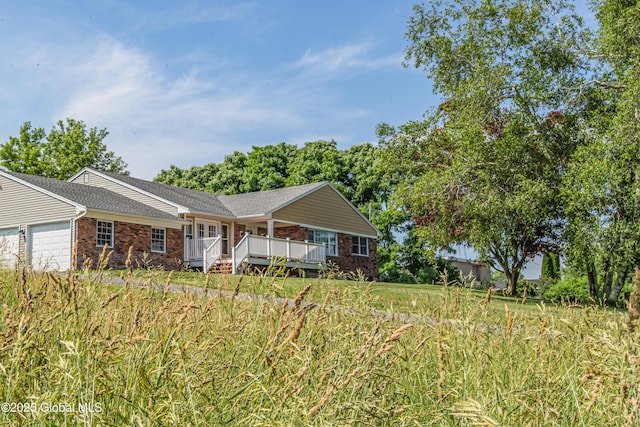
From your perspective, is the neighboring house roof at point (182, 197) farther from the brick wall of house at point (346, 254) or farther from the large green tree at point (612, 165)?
the large green tree at point (612, 165)

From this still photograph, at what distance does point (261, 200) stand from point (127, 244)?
784cm

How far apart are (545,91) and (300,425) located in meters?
17.5

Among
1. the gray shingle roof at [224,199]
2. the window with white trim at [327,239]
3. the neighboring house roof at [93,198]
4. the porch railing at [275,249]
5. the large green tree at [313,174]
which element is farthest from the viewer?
the large green tree at [313,174]

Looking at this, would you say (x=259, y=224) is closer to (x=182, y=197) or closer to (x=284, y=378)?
(x=182, y=197)

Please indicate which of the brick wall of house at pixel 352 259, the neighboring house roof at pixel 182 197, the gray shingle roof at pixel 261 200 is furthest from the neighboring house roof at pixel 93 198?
the brick wall of house at pixel 352 259

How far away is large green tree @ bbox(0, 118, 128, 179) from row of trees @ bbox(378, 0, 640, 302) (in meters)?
28.7

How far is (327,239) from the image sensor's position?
32281 mm

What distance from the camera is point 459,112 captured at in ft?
61.8

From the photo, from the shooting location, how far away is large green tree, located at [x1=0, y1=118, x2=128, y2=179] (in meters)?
41.0

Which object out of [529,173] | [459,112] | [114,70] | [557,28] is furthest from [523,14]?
[114,70]

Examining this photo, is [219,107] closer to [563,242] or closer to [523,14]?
[523,14]

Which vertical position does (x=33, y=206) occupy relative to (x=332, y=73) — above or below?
below

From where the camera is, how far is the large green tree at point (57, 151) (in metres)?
41.0

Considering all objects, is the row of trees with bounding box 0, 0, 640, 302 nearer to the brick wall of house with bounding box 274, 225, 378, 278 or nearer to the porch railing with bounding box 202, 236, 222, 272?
the porch railing with bounding box 202, 236, 222, 272
